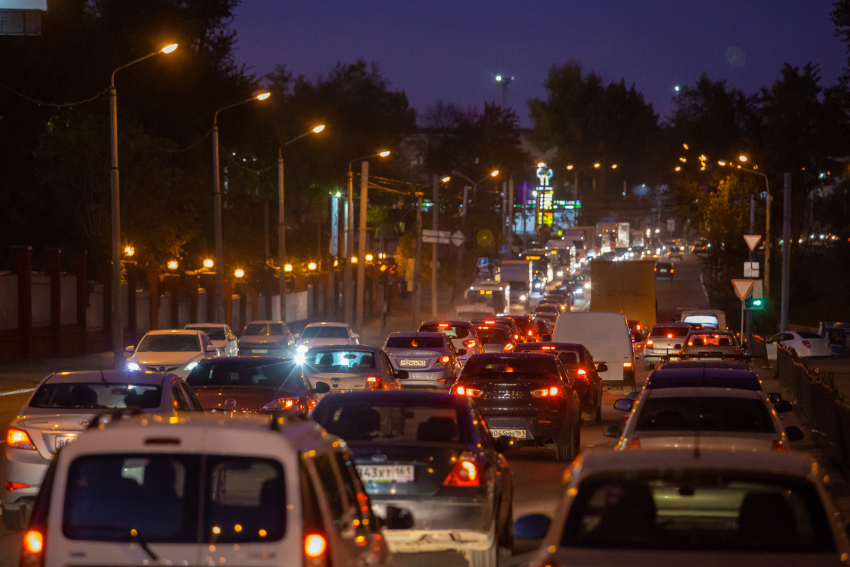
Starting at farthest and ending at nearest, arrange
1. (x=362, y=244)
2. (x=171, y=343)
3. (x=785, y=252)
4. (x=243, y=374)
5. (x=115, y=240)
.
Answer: (x=362, y=244)
(x=785, y=252)
(x=115, y=240)
(x=171, y=343)
(x=243, y=374)

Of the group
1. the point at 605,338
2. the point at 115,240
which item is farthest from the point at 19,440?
the point at 605,338

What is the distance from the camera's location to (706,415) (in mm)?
10305

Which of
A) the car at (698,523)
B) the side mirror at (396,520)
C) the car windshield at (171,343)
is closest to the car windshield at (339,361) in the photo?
the car windshield at (171,343)

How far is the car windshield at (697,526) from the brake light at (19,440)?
23.6 feet

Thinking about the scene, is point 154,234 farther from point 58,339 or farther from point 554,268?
point 554,268

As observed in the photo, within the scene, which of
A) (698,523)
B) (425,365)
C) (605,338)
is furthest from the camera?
(605,338)

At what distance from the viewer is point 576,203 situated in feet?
467

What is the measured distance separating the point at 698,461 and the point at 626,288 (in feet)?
149

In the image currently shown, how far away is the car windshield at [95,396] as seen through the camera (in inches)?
451

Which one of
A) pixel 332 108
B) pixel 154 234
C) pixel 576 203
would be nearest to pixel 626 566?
pixel 154 234

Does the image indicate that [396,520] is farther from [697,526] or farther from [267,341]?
[267,341]

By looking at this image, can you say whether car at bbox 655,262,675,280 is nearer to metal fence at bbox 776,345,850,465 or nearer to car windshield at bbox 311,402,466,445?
metal fence at bbox 776,345,850,465

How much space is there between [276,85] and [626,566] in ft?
369

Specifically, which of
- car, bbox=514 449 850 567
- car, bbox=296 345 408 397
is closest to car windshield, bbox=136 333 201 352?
car, bbox=296 345 408 397
